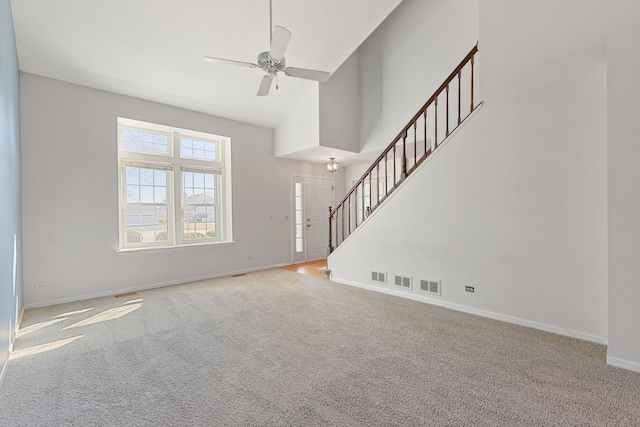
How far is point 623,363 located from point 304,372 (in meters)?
2.47

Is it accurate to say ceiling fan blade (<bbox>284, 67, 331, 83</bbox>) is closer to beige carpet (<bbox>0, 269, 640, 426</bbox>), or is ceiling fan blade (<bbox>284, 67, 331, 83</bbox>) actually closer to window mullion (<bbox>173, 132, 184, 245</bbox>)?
beige carpet (<bbox>0, 269, 640, 426</bbox>)

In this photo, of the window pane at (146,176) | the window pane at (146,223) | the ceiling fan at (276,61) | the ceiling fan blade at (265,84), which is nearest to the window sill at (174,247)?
the window pane at (146,223)

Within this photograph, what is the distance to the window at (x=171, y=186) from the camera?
504 centimetres

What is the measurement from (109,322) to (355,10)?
17.0ft

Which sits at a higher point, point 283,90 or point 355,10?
point 355,10

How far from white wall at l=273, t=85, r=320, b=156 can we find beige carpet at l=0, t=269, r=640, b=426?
11.0 feet

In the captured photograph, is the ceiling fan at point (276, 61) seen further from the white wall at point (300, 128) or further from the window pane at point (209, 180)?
the window pane at point (209, 180)

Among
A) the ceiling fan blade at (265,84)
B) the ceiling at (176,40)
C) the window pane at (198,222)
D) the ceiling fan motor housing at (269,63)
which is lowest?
the window pane at (198,222)

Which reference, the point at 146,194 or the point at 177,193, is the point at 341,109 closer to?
the point at 177,193

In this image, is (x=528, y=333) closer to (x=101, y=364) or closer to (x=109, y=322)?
(x=101, y=364)

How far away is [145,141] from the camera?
523cm

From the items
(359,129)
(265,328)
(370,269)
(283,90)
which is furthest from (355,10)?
(265,328)

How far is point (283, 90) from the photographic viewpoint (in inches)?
220

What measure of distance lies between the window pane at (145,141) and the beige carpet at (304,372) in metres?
2.69
